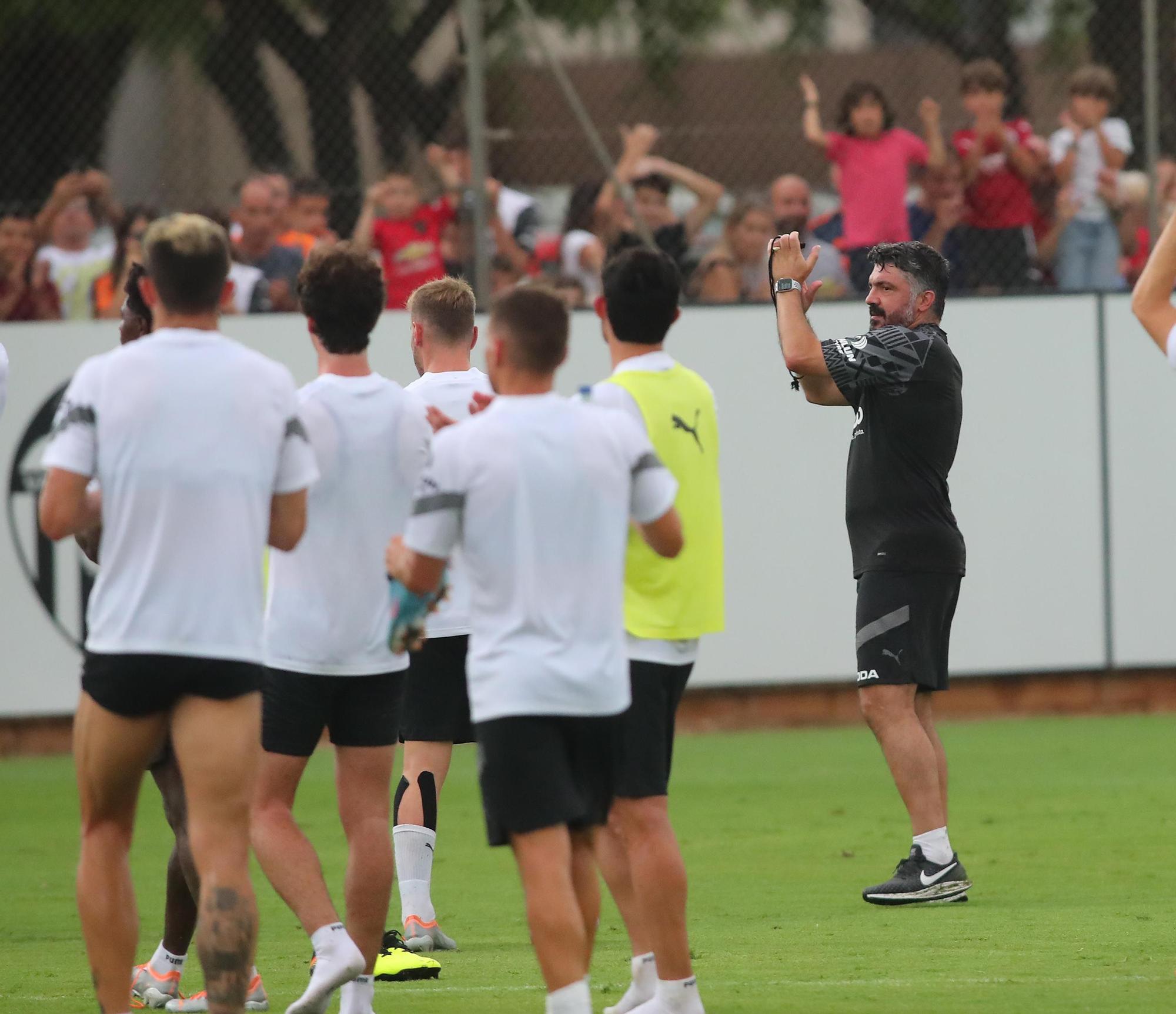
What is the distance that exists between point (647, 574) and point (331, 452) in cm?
90

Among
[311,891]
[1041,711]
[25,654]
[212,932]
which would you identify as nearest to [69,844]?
[25,654]

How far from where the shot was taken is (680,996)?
5.27 m

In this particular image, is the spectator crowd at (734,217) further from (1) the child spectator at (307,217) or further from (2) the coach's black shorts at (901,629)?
(2) the coach's black shorts at (901,629)

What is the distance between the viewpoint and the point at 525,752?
473 centimetres

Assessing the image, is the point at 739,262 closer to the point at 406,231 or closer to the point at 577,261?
the point at 577,261

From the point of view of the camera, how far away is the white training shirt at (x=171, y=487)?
15.3ft

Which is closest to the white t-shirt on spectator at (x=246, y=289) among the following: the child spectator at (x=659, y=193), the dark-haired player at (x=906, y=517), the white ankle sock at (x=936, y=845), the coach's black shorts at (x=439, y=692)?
the child spectator at (x=659, y=193)

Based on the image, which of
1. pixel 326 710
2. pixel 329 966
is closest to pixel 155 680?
pixel 326 710

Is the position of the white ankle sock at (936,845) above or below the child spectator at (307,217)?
below

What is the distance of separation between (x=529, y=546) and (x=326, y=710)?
1.10m

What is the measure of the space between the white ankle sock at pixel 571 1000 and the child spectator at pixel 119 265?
26.7 ft

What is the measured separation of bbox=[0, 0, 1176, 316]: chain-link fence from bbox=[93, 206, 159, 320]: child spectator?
0.09 ft

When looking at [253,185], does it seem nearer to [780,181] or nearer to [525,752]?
[780,181]

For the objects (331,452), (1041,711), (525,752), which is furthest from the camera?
(1041,711)
